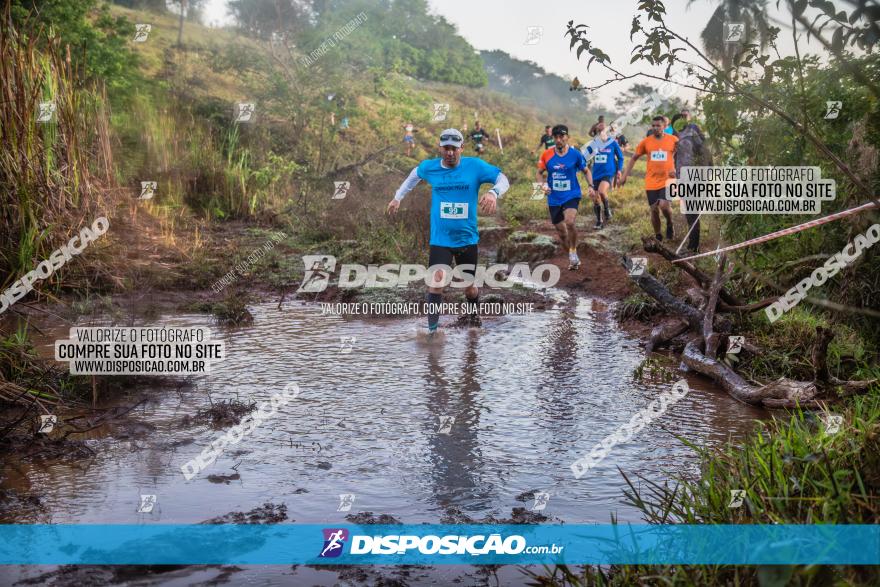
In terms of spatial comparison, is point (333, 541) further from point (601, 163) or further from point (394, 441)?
point (601, 163)

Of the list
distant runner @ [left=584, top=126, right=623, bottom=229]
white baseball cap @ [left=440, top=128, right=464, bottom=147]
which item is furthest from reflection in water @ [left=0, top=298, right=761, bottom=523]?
distant runner @ [left=584, top=126, right=623, bottom=229]

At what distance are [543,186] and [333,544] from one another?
975cm

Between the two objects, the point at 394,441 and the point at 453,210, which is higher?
the point at 453,210

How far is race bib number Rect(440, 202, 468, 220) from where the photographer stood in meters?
9.09

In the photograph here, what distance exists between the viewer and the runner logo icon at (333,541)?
3.99 metres

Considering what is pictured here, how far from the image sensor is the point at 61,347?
7492mm

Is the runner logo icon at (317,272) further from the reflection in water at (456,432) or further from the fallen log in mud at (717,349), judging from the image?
the fallen log in mud at (717,349)

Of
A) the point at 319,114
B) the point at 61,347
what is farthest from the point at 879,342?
the point at 319,114

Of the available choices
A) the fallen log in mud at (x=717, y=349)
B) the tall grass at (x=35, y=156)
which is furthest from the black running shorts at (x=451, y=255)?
the tall grass at (x=35, y=156)

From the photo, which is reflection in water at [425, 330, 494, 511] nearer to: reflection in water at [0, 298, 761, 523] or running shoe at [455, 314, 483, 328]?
reflection in water at [0, 298, 761, 523]

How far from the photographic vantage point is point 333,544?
13.4 ft

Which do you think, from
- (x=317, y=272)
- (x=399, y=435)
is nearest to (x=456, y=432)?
(x=399, y=435)

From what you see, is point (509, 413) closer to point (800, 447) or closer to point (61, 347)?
point (800, 447)

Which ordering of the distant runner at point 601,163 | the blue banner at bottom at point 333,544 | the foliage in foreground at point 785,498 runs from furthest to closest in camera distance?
the distant runner at point 601,163
the blue banner at bottom at point 333,544
the foliage in foreground at point 785,498
